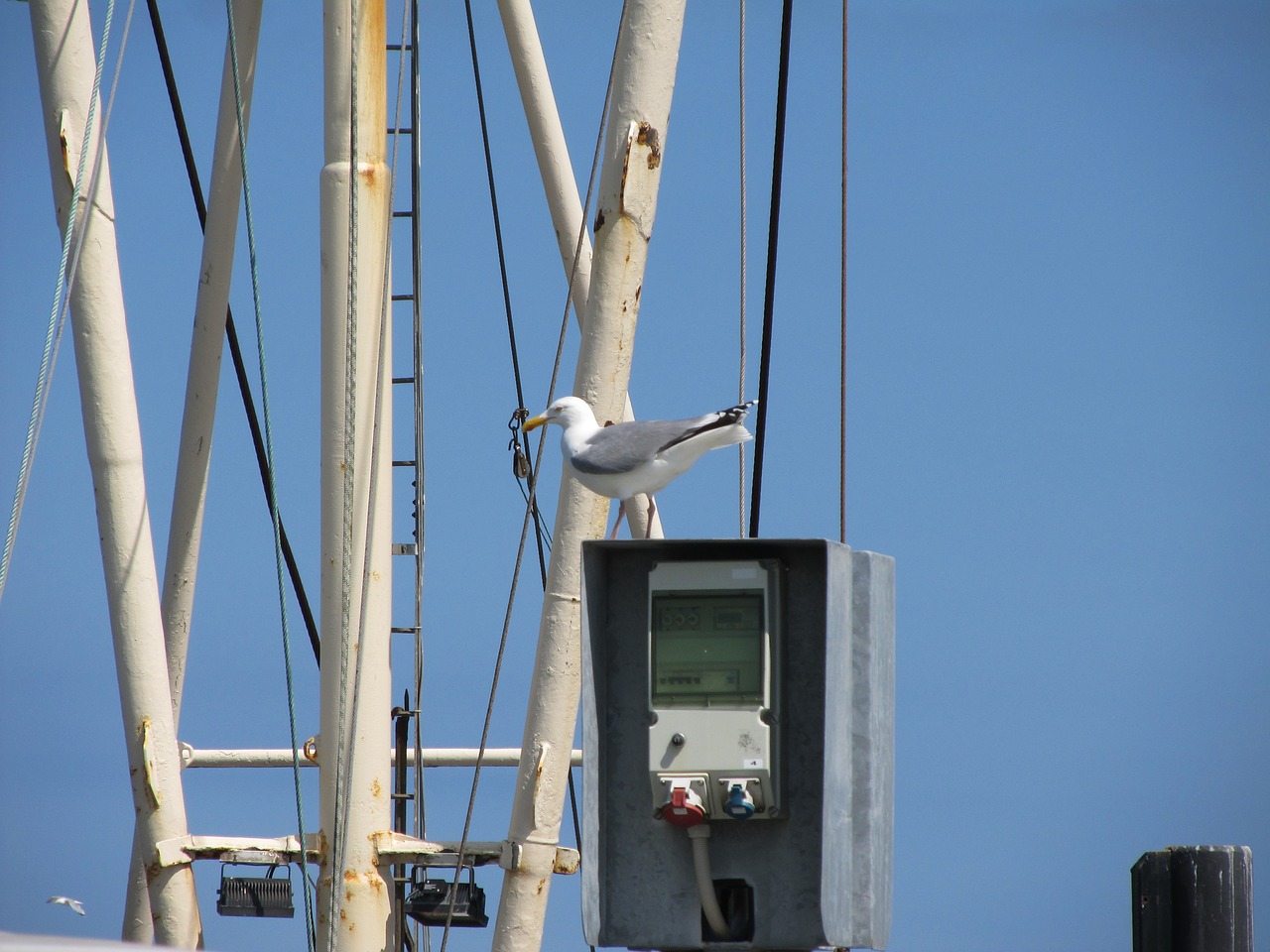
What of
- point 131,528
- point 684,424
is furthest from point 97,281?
point 684,424

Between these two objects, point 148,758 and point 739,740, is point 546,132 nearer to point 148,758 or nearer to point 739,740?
point 148,758

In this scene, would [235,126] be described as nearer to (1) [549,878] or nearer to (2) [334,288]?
(2) [334,288]

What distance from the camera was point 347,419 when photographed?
37.1 feet

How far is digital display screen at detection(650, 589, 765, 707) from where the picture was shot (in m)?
6.18

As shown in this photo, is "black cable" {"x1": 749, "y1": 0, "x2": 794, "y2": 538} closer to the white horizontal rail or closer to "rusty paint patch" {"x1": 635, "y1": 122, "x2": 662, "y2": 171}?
"rusty paint patch" {"x1": 635, "y1": 122, "x2": 662, "y2": 171}

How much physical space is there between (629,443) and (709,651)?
1323 mm

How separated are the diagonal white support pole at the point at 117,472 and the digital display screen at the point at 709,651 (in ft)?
22.1

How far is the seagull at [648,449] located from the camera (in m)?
7.13

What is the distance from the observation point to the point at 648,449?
23.6 feet

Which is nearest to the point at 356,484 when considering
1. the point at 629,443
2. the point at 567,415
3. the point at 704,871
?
the point at 567,415

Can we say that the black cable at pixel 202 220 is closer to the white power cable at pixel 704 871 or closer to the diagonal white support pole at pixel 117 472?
the diagonal white support pole at pixel 117 472

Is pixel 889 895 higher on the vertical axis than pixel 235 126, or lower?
lower

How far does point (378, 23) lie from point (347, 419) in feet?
8.94

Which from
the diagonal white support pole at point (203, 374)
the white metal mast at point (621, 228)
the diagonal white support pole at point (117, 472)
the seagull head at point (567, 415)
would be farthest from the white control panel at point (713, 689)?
the diagonal white support pole at point (203, 374)
